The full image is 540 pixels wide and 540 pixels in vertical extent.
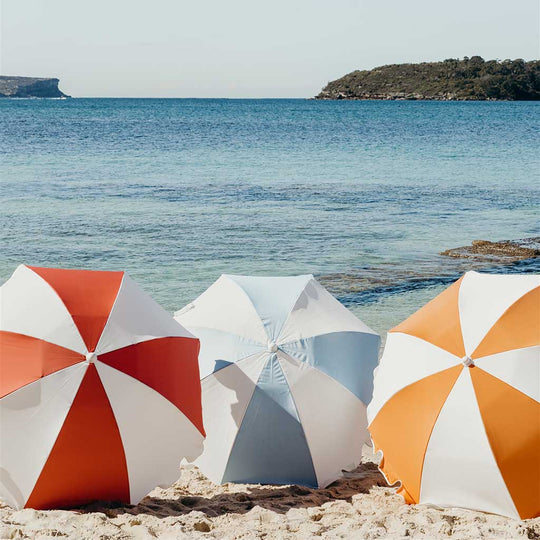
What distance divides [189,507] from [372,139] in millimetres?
45849

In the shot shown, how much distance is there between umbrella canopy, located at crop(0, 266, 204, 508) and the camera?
4.81 m

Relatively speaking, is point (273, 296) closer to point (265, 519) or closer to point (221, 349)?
point (221, 349)

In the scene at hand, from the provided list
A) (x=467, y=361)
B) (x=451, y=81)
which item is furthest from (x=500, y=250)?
(x=451, y=81)

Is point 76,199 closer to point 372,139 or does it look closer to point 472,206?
point 472,206

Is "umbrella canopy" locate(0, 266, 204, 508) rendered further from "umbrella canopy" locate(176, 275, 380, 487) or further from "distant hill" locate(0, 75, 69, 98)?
"distant hill" locate(0, 75, 69, 98)

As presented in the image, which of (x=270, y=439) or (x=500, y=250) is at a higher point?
(x=500, y=250)

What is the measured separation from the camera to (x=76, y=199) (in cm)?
2214

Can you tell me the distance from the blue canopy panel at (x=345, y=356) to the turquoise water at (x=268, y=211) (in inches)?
188

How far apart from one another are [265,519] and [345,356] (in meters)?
1.36

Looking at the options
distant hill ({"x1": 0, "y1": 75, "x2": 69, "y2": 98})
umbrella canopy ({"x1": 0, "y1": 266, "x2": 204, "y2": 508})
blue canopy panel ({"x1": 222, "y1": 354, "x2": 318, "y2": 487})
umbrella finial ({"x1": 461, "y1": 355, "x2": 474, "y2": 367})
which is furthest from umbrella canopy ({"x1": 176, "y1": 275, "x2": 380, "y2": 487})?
distant hill ({"x1": 0, "y1": 75, "x2": 69, "y2": 98})

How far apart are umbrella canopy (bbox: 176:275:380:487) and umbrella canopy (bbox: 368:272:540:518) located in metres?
0.44

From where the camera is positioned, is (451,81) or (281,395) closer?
(281,395)

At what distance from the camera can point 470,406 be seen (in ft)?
15.3

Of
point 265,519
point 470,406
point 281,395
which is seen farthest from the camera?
point 281,395
